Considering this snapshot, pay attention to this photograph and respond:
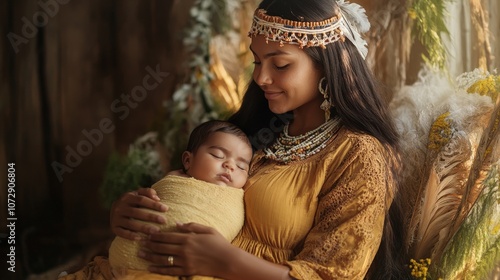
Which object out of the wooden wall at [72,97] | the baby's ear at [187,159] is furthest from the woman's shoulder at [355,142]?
the wooden wall at [72,97]

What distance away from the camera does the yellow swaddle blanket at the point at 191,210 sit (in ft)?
6.30

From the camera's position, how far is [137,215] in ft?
6.43

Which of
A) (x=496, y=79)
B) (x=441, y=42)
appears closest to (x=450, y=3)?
(x=441, y=42)

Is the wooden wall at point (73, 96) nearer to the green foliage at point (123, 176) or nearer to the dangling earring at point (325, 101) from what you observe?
the green foliage at point (123, 176)

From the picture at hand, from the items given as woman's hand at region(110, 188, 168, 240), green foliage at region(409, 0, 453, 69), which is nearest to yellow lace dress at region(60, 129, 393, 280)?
woman's hand at region(110, 188, 168, 240)

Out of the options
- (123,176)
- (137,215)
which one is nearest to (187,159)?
(137,215)

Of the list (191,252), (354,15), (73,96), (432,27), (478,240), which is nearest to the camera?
(191,252)

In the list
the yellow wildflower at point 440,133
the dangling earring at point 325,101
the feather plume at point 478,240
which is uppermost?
the dangling earring at point 325,101

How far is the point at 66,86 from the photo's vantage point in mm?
3076

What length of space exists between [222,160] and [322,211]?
330 millimetres

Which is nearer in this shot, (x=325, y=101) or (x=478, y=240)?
(x=478, y=240)

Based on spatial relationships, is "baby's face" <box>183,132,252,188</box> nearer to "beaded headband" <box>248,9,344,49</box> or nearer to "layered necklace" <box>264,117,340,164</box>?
"layered necklace" <box>264,117,340,164</box>

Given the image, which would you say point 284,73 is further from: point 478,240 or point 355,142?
point 478,240

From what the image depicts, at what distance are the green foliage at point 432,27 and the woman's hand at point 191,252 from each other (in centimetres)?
122
